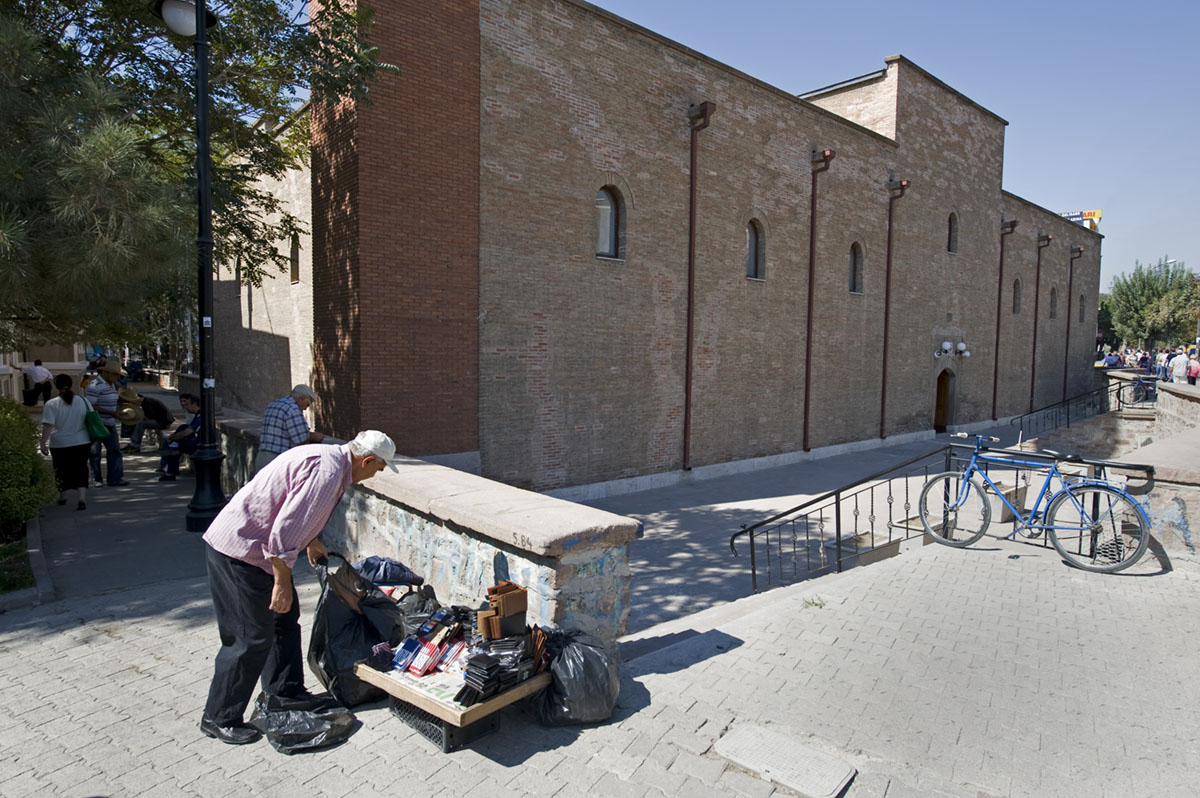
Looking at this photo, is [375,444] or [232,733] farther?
[375,444]

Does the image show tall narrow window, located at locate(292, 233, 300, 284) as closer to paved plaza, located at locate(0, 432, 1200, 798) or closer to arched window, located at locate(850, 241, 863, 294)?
paved plaza, located at locate(0, 432, 1200, 798)

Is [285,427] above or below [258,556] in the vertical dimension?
above

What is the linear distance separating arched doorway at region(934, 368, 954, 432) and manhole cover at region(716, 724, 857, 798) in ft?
75.1

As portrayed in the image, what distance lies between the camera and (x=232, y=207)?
11.3 m

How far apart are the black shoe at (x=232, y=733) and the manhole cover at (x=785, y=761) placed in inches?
93.0

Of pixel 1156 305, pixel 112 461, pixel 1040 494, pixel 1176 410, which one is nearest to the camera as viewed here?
pixel 1040 494

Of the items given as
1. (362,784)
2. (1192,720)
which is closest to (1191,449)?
(1192,720)

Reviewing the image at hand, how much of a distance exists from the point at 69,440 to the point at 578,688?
813 centimetres

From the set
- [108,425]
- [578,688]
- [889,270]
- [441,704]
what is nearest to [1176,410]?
[889,270]

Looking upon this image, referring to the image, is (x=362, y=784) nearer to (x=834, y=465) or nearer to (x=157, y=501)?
(x=157, y=501)

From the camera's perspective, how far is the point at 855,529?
10.6 metres

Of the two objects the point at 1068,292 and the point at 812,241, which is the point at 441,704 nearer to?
the point at 812,241

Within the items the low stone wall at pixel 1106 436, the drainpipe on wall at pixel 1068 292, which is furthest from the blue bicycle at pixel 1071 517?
the drainpipe on wall at pixel 1068 292

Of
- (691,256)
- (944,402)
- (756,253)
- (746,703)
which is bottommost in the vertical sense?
(746,703)
